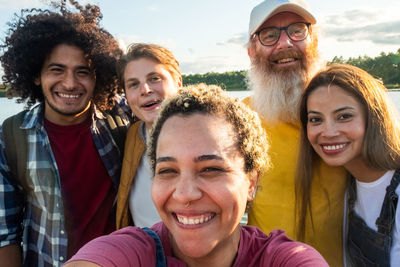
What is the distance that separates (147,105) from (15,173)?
123 centimetres

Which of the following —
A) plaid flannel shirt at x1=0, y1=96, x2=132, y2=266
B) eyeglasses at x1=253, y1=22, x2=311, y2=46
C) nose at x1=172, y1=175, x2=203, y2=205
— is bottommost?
plaid flannel shirt at x1=0, y1=96, x2=132, y2=266

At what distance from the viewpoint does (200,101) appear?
1.66 metres

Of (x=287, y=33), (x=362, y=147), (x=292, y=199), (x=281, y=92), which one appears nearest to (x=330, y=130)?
(x=362, y=147)

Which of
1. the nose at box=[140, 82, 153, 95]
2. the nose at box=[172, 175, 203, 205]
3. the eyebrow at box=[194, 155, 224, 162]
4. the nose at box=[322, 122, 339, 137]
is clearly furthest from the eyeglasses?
the nose at box=[172, 175, 203, 205]

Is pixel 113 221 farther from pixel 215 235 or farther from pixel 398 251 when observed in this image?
pixel 398 251

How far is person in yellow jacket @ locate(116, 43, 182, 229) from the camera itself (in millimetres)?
2838

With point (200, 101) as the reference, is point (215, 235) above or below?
below

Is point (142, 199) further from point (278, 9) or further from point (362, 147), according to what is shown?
point (278, 9)

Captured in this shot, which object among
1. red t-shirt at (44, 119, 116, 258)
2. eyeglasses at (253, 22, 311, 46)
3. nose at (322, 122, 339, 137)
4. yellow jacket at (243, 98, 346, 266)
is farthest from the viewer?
eyeglasses at (253, 22, 311, 46)

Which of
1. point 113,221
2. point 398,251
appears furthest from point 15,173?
point 398,251

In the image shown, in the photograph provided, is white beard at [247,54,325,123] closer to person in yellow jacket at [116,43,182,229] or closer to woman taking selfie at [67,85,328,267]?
person in yellow jacket at [116,43,182,229]

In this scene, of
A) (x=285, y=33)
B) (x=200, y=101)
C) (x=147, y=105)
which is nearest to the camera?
(x=200, y=101)

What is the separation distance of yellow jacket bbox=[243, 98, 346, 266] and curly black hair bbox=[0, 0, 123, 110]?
5.76 ft

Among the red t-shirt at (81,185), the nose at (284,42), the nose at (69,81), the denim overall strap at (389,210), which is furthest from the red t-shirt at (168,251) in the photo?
the nose at (284,42)
